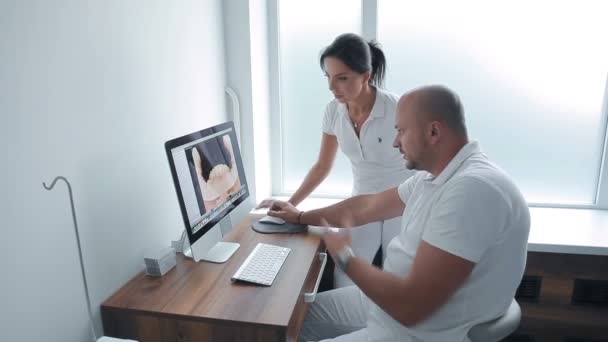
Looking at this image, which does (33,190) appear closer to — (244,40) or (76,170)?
(76,170)

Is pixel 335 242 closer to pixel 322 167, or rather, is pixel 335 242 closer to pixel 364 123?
pixel 364 123

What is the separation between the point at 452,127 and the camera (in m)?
1.20

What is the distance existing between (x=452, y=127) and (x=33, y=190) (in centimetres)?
109

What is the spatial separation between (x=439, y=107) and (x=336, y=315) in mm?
885

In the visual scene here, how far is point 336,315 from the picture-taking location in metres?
1.64

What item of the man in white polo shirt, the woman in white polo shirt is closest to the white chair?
the man in white polo shirt

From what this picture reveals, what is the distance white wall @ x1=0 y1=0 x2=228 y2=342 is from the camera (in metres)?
1.02

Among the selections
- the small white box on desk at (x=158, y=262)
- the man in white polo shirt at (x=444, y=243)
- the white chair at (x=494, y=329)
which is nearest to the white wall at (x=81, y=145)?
the small white box on desk at (x=158, y=262)

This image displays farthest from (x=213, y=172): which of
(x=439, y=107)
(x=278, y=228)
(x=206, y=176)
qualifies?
(x=439, y=107)

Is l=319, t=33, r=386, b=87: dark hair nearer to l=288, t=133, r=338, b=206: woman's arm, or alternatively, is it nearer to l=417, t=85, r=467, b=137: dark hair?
l=288, t=133, r=338, b=206: woman's arm

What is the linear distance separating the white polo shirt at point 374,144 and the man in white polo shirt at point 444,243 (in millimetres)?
572

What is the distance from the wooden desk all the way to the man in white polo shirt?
0.73 ft

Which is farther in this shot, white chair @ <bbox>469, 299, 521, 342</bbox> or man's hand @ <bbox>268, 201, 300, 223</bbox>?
man's hand @ <bbox>268, 201, 300, 223</bbox>

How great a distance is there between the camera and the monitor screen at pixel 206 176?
1361mm
